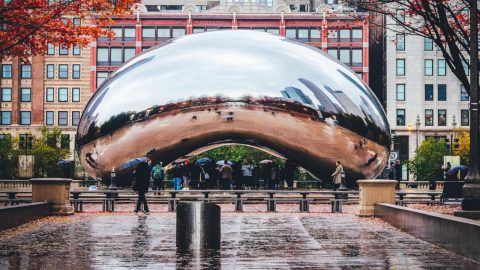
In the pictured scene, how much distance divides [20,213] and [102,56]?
3097 inches

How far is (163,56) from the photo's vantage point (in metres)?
28.8

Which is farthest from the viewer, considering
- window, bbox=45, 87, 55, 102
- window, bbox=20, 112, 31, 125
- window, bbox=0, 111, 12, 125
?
window, bbox=45, 87, 55, 102

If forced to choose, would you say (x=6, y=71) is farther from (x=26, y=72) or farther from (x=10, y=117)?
(x=10, y=117)

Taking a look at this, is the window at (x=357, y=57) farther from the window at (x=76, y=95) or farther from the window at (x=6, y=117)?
the window at (x=6, y=117)

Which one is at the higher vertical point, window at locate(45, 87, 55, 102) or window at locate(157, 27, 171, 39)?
window at locate(157, 27, 171, 39)

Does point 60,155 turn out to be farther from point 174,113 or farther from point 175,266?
point 175,266

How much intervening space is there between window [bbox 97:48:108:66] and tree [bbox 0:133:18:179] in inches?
653

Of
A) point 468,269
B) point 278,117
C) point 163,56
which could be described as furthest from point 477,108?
point 163,56

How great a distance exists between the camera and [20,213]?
723 inches

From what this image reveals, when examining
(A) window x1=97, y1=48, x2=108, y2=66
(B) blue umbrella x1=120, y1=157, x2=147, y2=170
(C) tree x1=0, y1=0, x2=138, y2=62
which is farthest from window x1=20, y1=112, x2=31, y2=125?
(C) tree x1=0, y1=0, x2=138, y2=62

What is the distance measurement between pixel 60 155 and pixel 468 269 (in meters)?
76.2

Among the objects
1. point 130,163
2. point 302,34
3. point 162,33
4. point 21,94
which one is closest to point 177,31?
point 162,33

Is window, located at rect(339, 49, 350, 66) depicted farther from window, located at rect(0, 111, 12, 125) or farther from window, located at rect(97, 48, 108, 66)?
window, located at rect(0, 111, 12, 125)

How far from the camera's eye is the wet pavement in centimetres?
1102
